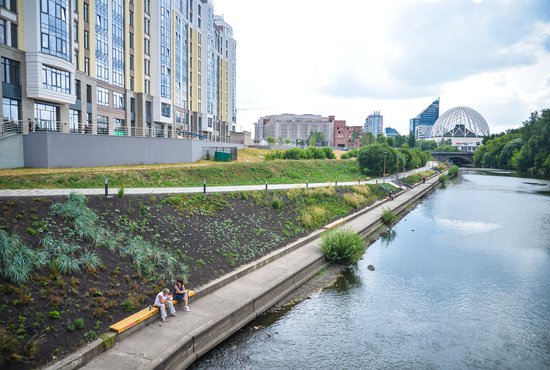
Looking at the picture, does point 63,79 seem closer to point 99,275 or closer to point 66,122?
point 66,122

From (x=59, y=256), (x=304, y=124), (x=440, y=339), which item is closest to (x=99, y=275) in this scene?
(x=59, y=256)

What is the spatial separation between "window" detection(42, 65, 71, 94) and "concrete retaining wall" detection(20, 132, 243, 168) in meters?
8.43

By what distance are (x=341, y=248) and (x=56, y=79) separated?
2928 cm

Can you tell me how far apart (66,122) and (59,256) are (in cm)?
2898

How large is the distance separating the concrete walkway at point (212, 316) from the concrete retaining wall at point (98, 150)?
17.5m

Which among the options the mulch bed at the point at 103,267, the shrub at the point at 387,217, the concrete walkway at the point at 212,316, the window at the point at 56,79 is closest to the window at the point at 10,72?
the window at the point at 56,79

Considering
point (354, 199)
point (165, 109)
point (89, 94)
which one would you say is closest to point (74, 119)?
point (89, 94)

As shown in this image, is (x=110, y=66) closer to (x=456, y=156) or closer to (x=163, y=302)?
(x=163, y=302)

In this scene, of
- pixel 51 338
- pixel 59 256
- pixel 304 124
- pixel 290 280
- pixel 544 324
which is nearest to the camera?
pixel 51 338

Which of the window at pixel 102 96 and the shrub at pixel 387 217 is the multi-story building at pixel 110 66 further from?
the shrub at pixel 387 217

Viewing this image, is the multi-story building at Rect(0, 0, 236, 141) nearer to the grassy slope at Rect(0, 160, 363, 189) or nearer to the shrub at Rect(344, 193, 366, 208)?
the grassy slope at Rect(0, 160, 363, 189)

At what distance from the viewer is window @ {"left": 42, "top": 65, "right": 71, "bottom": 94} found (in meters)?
32.5

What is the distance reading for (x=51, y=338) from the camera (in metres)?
9.05

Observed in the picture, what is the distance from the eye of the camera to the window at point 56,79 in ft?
107
